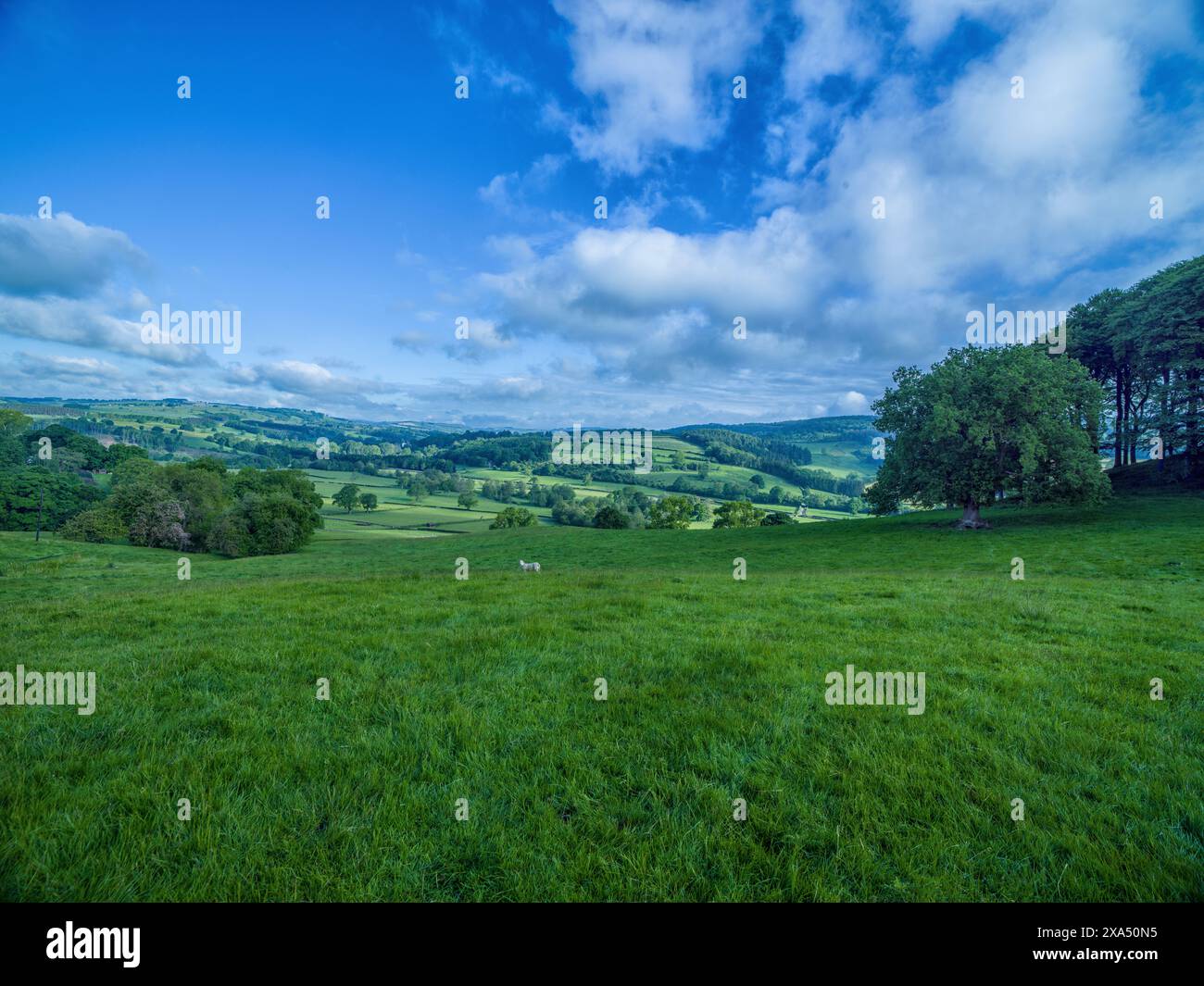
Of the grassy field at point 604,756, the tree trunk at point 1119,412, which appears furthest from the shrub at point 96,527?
the tree trunk at point 1119,412

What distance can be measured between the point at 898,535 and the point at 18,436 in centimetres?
17592

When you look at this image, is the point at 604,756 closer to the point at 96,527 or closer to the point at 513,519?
the point at 513,519

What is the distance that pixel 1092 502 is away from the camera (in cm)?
3284

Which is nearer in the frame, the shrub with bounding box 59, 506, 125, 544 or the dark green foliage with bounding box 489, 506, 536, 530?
the shrub with bounding box 59, 506, 125, 544

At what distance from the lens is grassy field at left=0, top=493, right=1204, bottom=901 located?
3.28 m

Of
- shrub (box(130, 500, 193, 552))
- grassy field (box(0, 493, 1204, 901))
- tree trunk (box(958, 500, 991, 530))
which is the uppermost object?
tree trunk (box(958, 500, 991, 530))

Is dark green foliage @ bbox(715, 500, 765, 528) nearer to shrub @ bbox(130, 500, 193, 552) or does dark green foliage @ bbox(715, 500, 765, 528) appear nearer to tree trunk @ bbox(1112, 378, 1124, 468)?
tree trunk @ bbox(1112, 378, 1124, 468)

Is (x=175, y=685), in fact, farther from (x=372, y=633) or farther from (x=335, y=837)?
(x=335, y=837)

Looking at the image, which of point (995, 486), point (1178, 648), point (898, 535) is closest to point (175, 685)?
point (1178, 648)

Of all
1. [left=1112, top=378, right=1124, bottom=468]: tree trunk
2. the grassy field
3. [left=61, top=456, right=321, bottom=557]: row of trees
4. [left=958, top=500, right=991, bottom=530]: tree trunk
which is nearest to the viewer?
the grassy field

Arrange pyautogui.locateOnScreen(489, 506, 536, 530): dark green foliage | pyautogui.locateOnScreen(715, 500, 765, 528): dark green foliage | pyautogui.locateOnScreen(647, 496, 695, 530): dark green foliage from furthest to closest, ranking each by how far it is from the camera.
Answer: pyautogui.locateOnScreen(489, 506, 536, 530): dark green foliage → pyautogui.locateOnScreen(647, 496, 695, 530): dark green foliage → pyautogui.locateOnScreen(715, 500, 765, 528): dark green foliage

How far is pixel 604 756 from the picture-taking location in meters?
4.71

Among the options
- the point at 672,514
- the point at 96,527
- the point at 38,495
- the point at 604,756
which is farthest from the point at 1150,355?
the point at 38,495

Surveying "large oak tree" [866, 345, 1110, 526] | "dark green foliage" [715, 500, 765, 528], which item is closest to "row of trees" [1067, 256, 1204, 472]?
"large oak tree" [866, 345, 1110, 526]
